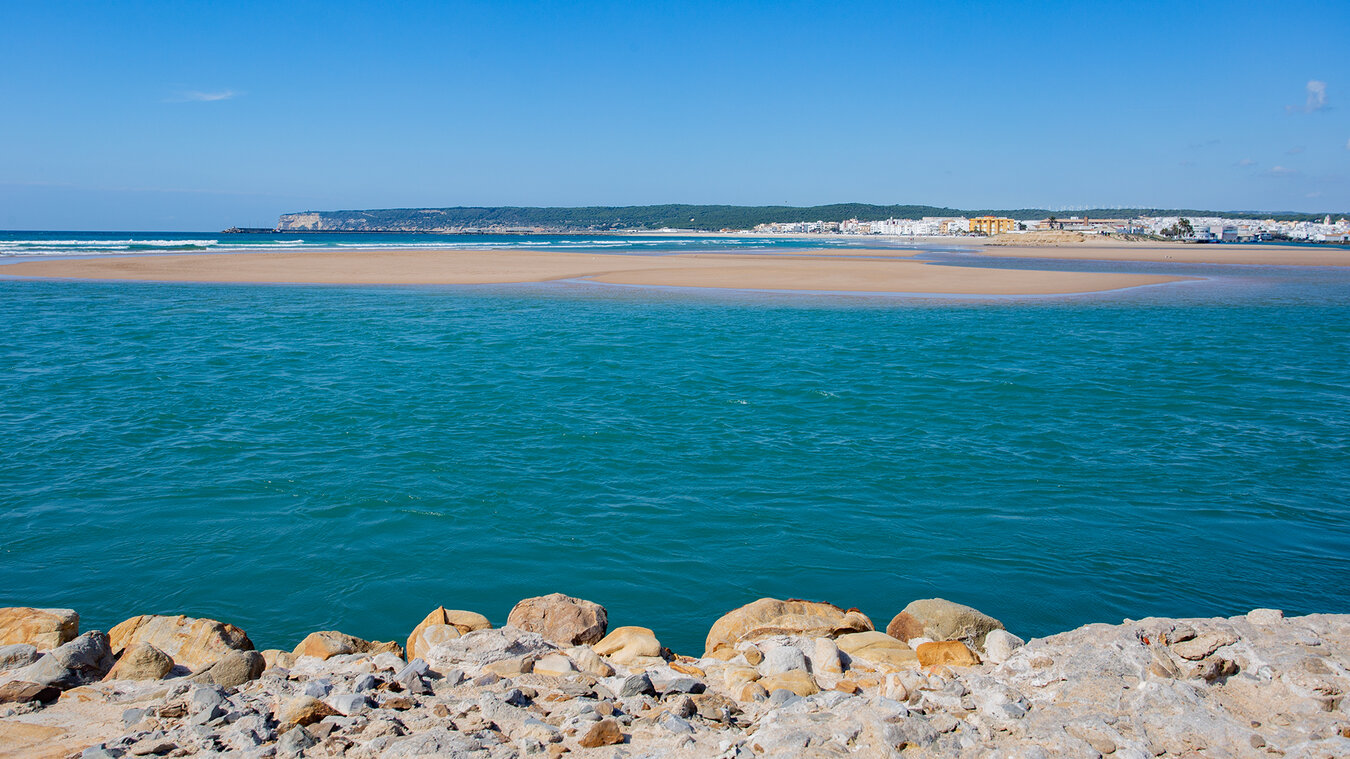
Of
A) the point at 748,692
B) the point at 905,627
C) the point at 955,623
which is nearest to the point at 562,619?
the point at 748,692

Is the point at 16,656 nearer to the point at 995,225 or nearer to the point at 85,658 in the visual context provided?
the point at 85,658

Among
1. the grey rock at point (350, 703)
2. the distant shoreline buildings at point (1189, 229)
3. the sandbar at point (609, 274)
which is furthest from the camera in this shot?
the distant shoreline buildings at point (1189, 229)

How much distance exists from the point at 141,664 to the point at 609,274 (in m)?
36.0

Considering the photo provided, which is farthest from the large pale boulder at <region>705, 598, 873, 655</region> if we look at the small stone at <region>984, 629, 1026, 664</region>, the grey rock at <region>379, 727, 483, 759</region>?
the grey rock at <region>379, 727, 483, 759</region>

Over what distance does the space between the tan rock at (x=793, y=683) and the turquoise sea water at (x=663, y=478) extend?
142 cm

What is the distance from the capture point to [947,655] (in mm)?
4957

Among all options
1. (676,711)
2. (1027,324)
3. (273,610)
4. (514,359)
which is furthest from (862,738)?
(1027,324)

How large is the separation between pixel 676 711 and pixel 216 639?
3.17 m

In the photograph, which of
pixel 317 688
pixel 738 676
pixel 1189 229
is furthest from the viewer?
pixel 1189 229

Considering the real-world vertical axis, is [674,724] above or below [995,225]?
below

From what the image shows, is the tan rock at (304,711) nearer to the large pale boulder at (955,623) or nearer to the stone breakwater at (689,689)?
the stone breakwater at (689,689)

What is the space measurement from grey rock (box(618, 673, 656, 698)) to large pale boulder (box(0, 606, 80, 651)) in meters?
3.74

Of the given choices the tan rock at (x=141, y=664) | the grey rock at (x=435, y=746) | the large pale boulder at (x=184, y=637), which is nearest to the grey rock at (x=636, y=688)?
the grey rock at (x=435, y=746)

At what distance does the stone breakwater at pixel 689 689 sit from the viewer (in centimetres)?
379
